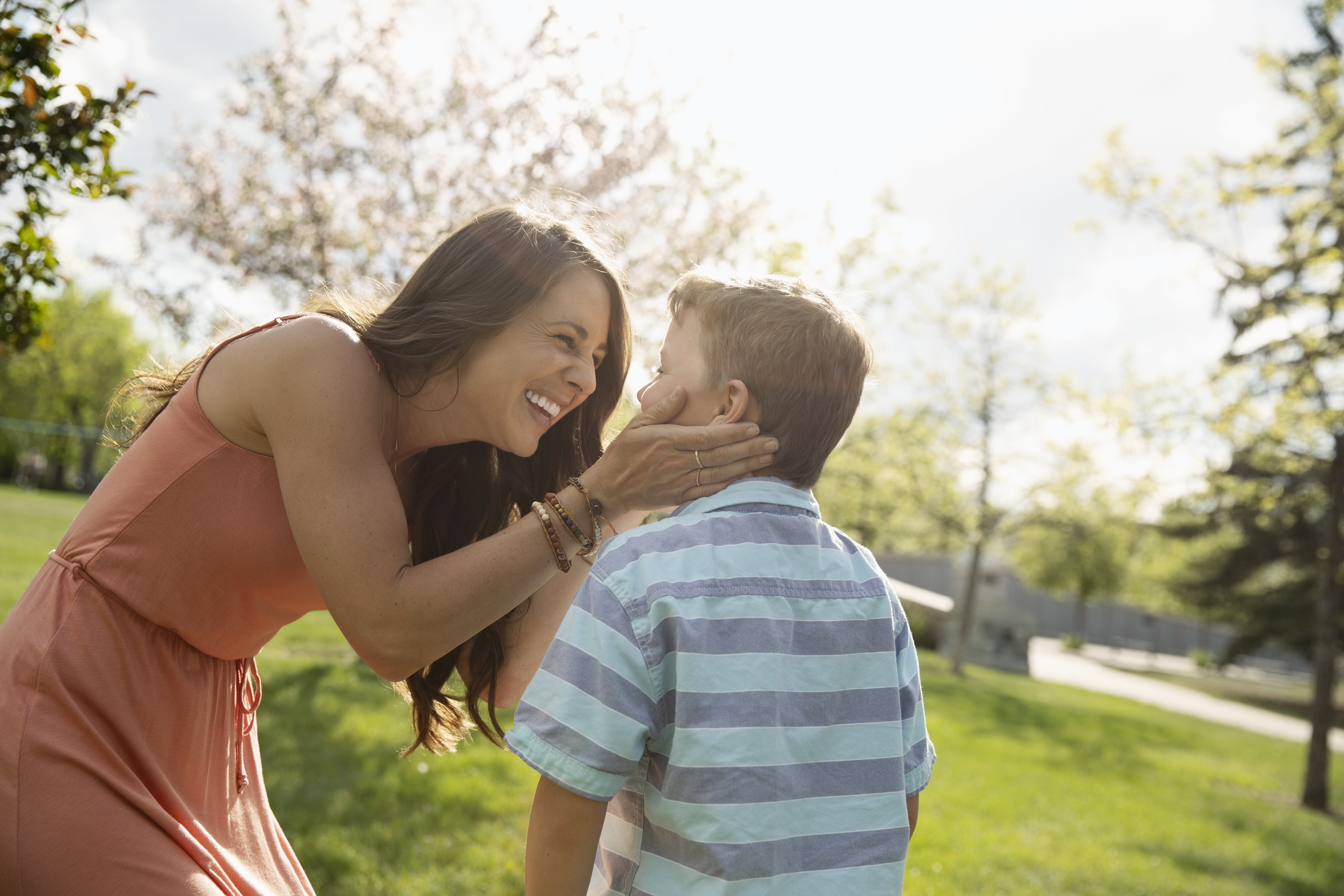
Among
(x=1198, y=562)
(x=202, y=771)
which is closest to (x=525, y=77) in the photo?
(x=202, y=771)

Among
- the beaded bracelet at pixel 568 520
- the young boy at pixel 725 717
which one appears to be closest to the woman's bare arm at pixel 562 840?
the young boy at pixel 725 717

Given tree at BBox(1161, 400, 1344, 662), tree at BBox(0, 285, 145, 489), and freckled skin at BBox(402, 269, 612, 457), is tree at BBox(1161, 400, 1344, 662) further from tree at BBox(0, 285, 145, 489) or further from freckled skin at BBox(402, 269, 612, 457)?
tree at BBox(0, 285, 145, 489)

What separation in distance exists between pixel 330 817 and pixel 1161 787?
367 inches

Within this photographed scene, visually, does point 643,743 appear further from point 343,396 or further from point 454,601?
point 343,396

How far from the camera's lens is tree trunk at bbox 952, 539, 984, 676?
19.2m

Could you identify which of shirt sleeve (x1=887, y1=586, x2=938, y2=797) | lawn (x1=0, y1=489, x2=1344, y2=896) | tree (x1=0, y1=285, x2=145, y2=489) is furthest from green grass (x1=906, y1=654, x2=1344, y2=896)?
tree (x1=0, y1=285, x2=145, y2=489)

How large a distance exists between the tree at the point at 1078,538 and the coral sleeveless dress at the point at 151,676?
13.6 meters

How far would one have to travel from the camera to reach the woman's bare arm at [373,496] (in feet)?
5.94

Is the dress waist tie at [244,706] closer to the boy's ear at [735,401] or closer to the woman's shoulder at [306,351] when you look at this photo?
the woman's shoulder at [306,351]

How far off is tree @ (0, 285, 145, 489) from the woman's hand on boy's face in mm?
49749

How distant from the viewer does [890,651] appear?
1.73m

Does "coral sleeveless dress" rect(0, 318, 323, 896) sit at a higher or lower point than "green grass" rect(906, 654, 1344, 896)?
higher

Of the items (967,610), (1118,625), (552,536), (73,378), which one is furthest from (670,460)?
(73,378)

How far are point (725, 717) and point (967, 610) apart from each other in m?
19.7
